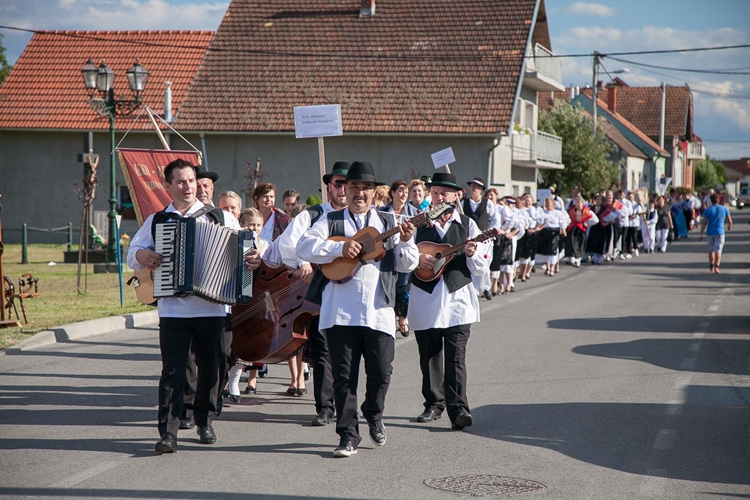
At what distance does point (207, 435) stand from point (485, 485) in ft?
6.95

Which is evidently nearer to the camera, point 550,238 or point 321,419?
point 321,419

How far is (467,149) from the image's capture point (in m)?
31.0

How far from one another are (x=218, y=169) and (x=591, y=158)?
18.9 meters

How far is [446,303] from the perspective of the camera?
713 centimetres

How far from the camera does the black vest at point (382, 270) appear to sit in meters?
6.41

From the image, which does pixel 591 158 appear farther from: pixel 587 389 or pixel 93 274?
pixel 587 389

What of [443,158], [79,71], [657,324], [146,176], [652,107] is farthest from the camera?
[652,107]

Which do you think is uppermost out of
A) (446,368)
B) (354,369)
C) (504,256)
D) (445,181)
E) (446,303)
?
(445,181)

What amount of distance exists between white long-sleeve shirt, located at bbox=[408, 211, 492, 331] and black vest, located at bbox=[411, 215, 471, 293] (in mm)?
27

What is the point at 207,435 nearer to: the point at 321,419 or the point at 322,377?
the point at 321,419

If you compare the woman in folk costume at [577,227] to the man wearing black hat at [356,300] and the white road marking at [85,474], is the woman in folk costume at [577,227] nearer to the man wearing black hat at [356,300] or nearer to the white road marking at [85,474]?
the man wearing black hat at [356,300]

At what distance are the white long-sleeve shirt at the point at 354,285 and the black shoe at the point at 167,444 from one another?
1.26m

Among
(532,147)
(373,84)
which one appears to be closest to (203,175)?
(373,84)

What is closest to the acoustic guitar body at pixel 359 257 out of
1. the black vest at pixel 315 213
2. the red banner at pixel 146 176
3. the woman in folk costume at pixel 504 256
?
the black vest at pixel 315 213
